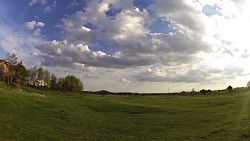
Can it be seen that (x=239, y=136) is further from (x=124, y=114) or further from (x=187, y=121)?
(x=124, y=114)

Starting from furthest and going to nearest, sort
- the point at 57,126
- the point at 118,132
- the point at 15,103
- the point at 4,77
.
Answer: the point at 4,77 → the point at 15,103 → the point at 57,126 → the point at 118,132

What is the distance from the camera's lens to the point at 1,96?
199 ft

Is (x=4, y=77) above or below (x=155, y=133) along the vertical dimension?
above

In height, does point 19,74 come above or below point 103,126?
above

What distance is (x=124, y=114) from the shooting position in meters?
61.9

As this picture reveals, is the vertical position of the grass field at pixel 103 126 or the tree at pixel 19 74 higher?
the tree at pixel 19 74

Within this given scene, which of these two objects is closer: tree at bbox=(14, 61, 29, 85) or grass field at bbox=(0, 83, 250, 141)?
grass field at bbox=(0, 83, 250, 141)

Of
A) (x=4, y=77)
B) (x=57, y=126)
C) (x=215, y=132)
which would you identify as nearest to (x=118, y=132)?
(x=57, y=126)

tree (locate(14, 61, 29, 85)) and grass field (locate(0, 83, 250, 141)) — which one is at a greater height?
tree (locate(14, 61, 29, 85))

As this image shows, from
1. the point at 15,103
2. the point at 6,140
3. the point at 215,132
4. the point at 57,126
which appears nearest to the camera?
the point at 6,140

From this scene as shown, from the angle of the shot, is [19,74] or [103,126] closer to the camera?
[103,126]

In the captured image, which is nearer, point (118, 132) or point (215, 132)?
point (215, 132)

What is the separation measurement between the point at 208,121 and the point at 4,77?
449ft

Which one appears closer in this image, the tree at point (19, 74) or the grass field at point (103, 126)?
the grass field at point (103, 126)
